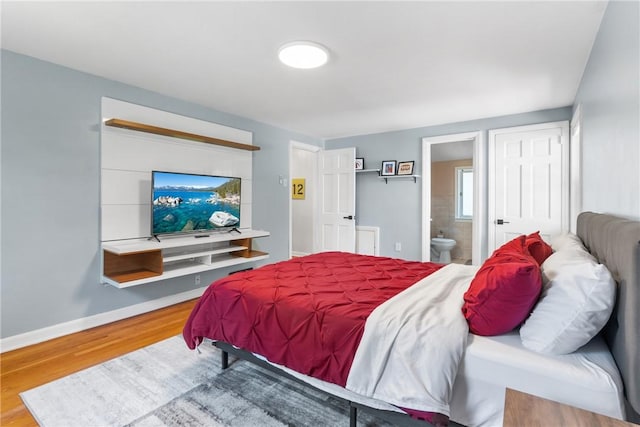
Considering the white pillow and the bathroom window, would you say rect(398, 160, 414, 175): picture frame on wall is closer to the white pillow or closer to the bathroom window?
the bathroom window

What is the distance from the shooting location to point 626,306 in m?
1.04

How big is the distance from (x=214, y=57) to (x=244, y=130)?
6.02ft

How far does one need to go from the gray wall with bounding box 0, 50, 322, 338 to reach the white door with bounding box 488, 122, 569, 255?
436 centimetres

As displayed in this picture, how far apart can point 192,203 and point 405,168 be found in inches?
124

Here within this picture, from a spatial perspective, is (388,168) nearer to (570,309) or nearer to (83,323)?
(570,309)

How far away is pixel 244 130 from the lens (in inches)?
175

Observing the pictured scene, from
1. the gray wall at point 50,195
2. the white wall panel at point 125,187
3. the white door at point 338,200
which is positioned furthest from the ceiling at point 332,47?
the white door at point 338,200

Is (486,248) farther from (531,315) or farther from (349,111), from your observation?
(531,315)

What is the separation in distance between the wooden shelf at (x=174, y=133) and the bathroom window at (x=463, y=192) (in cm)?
408

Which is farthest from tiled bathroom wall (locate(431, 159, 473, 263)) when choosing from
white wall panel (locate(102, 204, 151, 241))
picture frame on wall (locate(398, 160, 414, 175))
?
white wall panel (locate(102, 204, 151, 241))

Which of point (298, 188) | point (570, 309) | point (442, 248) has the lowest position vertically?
point (442, 248)

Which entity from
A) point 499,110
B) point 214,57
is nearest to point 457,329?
point 214,57

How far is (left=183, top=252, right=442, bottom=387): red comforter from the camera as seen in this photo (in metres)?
1.59

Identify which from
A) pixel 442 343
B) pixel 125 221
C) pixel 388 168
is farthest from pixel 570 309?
pixel 388 168
